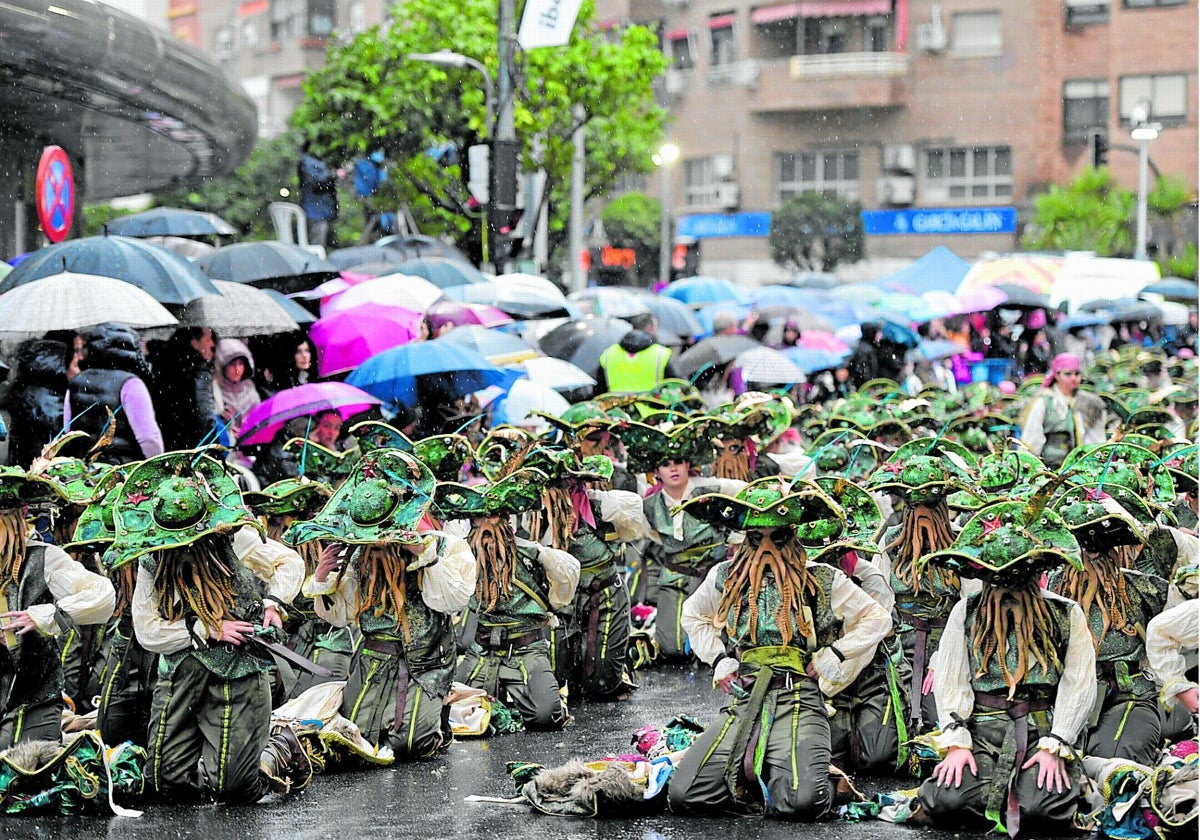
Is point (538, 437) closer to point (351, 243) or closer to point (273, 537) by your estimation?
point (273, 537)

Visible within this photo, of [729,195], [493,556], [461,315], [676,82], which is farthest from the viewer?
[676,82]

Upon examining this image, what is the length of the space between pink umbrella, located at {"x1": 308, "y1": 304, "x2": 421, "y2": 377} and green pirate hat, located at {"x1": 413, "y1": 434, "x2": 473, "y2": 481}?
375 centimetres

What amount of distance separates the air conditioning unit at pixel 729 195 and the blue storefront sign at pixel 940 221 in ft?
15.4

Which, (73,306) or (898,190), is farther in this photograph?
(898,190)

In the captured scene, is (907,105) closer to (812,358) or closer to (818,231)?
(818,231)

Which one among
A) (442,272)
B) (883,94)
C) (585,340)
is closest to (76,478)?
(585,340)

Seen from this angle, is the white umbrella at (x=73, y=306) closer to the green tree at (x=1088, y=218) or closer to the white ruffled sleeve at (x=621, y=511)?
the white ruffled sleeve at (x=621, y=511)

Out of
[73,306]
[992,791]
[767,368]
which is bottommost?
[992,791]

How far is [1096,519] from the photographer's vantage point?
7.82m

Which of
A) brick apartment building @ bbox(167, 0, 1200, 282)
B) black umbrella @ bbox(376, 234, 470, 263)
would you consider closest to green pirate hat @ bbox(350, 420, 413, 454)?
black umbrella @ bbox(376, 234, 470, 263)

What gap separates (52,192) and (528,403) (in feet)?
17.8

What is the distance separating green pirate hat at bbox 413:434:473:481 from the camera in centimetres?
1066

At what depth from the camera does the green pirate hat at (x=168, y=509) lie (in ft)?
25.5

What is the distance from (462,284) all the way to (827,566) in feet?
36.6
